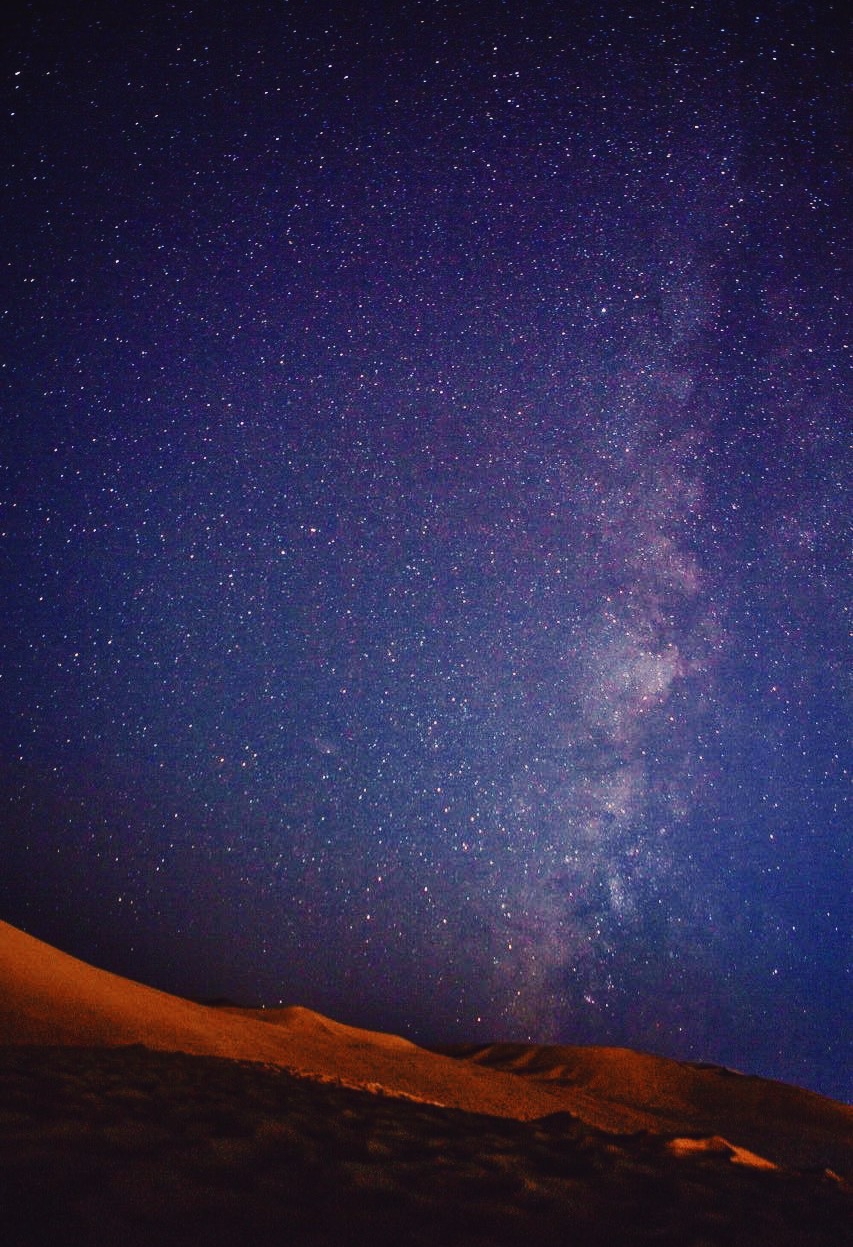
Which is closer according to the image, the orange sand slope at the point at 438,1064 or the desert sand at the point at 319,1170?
the desert sand at the point at 319,1170

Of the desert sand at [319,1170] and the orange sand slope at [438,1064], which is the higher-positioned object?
the desert sand at [319,1170]

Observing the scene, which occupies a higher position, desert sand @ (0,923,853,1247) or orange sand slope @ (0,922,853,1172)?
desert sand @ (0,923,853,1247)

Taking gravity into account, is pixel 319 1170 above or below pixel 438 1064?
above

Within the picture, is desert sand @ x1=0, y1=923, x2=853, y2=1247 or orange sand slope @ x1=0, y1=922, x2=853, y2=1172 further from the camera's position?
orange sand slope @ x1=0, y1=922, x2=853, y2=1172

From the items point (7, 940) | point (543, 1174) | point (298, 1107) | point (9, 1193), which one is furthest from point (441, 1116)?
point (7, 940)

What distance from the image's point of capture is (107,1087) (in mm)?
4879

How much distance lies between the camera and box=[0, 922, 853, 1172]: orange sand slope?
9977mm

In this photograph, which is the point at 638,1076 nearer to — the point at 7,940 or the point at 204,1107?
the point at 7,940

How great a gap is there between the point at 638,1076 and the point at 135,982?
1421 centimetres

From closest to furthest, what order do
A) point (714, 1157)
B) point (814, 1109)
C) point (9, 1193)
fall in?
point (9, 1193) → point (714, 1157) → point (814, 1109)

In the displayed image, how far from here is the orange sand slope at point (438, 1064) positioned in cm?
998

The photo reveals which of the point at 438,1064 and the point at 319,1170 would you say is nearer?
the point at 319,1170

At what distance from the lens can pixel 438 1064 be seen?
14930 mm

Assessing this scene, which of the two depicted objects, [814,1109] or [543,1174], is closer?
[543,1174]
